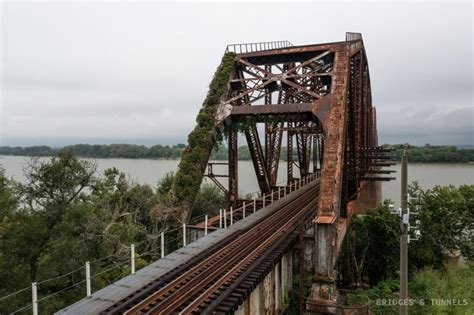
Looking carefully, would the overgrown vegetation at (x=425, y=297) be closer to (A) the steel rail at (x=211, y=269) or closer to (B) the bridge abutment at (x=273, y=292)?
(B) the bridge abutment at (x=273, y=292)

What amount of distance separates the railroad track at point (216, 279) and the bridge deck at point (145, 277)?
165mm

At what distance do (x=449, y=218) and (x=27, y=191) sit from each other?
93.0ft

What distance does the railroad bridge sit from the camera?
21.4 feet

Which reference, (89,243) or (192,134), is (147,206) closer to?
(89,243)

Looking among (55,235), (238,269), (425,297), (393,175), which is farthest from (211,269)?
(393,175)

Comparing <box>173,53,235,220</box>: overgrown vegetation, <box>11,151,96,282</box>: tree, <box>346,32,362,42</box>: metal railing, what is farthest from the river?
<box>346,32,362,42</box>: metal railing

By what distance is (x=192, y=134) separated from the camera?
47.3ft

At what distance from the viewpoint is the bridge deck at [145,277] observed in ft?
19.6

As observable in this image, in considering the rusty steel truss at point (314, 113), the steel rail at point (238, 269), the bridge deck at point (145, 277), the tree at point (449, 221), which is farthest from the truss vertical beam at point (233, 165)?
the tree at point (449, 221)

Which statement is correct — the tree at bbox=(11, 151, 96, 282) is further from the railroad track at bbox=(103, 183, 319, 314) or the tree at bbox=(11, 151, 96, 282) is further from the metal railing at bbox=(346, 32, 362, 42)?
the metal railing at bbox=(346, 32, 362, 42)

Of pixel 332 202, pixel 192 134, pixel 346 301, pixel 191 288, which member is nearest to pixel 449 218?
pixel 346 301

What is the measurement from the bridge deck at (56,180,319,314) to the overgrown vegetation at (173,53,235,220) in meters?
2.50

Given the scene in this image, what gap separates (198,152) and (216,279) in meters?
7.42

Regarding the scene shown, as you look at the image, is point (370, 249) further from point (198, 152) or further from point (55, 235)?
point (55, 235)
